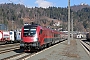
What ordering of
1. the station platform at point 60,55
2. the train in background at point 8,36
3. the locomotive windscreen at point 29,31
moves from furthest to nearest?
1. the train in background at point 8,36
2. the locomotive windscreen at point 29,31
3. the station platform at point 60,55

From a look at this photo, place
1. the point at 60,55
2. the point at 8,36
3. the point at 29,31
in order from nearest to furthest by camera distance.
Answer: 1. the point at 60,55
2. the point at 29,31
3. the point at 8,36

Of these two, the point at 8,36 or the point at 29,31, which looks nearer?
the point at 29,31

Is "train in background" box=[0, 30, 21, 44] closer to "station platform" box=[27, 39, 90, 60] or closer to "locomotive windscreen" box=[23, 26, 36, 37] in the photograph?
"station platform" box=[27, 39, 90, 60]

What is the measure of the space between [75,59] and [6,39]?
36.6 m

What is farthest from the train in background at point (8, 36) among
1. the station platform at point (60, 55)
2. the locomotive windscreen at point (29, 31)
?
the locomotive windscreen at point (29, 31)

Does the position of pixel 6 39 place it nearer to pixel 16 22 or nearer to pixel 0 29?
pixel 0 29

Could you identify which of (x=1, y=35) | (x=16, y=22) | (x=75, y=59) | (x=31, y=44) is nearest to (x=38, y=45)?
(x=31, y=44)

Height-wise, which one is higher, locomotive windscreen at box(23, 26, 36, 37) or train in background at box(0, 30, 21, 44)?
locomotive windscreen at box(23, 26, 36, 37)

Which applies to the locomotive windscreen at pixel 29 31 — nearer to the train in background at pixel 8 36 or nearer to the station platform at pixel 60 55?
the station platform at pixel 60 55

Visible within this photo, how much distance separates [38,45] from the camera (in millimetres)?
26312

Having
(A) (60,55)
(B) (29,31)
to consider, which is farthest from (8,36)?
(A) (60,55)

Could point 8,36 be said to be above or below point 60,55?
above

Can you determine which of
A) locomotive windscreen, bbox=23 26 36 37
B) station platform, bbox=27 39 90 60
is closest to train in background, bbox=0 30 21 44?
station platform, bbox=27 39 90 60

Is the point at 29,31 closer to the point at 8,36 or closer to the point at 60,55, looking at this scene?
the point at 60,55
